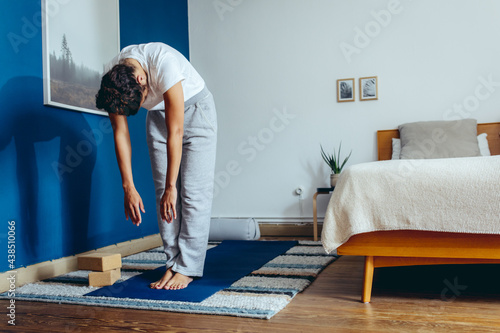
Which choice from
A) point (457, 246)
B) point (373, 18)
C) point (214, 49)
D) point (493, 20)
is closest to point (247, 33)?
point (214, 49)

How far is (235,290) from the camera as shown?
190 cm

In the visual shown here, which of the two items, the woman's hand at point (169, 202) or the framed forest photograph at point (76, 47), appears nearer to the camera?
the woman's hand at point (169, 202)

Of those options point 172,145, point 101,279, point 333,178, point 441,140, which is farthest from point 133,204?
point 441,140

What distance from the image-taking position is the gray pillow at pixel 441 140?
3.24 metres

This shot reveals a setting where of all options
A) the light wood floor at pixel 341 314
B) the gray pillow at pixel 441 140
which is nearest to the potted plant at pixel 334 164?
the gray pillow at pixel 441 140

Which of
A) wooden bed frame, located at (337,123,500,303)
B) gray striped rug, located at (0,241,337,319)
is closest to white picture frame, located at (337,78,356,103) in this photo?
gray striped rug, located at (0,241,337,319)

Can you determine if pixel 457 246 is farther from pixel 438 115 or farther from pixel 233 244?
pixel 438 115

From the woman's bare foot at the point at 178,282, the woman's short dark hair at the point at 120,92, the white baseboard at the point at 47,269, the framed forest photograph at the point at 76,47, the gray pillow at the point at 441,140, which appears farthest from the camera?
the gray pillow at the point at 441,140

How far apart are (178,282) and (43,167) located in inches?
41.4

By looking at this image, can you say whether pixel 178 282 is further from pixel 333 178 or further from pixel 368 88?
pixel 368 88

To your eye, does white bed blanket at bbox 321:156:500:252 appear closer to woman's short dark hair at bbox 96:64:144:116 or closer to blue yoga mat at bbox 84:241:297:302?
blue yoga mat at bbox 84:241:297:302

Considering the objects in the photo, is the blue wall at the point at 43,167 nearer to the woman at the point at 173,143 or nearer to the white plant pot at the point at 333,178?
the woman at the point at 173,143

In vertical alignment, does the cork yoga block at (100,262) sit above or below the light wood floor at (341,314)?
above

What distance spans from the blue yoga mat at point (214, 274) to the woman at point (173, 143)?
3.3 inches
